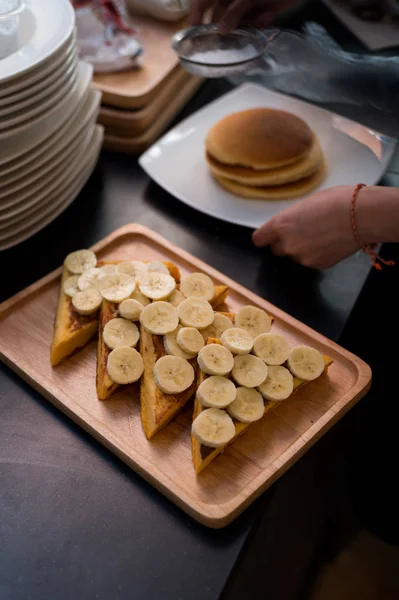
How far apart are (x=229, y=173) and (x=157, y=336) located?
505 mm

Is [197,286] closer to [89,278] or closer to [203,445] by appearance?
[89,278]

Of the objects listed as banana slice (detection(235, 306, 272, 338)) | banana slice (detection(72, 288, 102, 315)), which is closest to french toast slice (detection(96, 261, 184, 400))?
banana slice (detection(72, 288, 102, 315))

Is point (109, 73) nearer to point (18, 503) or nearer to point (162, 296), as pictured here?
point (162, 296)

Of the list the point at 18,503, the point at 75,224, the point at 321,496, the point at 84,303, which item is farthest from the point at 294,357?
the point at 321,496

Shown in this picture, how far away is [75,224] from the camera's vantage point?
4.46 ft

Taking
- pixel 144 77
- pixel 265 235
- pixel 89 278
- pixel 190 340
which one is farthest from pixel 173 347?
pixel 144 77

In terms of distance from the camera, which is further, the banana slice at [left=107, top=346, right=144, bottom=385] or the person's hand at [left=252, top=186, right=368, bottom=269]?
the person's hand at [left=252, top=186, right=368, bottom=269]

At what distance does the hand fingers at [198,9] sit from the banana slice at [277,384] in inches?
38.8

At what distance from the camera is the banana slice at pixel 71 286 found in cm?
112

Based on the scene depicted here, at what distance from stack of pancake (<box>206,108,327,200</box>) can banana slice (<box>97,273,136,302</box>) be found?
0.41m

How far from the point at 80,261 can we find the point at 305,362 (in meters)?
0.49

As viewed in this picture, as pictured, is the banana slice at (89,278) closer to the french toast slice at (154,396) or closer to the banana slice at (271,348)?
the french toast slice at (154,396)

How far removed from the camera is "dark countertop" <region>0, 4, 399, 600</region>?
2.67ft

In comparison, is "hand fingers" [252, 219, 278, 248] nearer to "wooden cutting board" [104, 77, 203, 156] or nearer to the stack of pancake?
the stack of pancake
